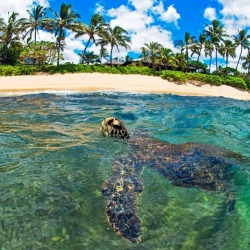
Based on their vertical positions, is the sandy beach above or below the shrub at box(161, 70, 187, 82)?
below

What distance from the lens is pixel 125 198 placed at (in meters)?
4.32

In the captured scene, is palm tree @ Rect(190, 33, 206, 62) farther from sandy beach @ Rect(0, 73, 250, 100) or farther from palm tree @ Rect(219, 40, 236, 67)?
sandy beach @ Rect(0, 73, 250, 100)

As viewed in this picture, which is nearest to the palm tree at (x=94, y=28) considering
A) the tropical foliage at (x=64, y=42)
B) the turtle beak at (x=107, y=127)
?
the tropical foliage at (x=64, y=42)

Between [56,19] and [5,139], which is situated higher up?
[56,19]

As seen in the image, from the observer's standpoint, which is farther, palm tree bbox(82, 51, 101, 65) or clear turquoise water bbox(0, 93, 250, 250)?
palm tree bbox(82, 51, 101, 65)

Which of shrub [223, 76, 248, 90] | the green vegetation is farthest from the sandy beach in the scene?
shrub [223, 76, 248, 90]

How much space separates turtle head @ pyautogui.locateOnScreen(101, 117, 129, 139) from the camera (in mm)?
7066

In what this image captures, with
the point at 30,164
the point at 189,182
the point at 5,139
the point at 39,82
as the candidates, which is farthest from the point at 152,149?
the point at 39,82

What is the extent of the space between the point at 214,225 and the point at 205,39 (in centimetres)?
7195

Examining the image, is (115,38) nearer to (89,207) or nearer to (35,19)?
(35,19)

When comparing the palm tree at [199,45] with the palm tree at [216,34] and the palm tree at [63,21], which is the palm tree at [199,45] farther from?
the palm tree at [63,21]

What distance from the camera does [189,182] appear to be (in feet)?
17.5

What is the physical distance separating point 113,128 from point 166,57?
5200 centimetres

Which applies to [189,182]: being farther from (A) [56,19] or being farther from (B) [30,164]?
(A) [56,19]
